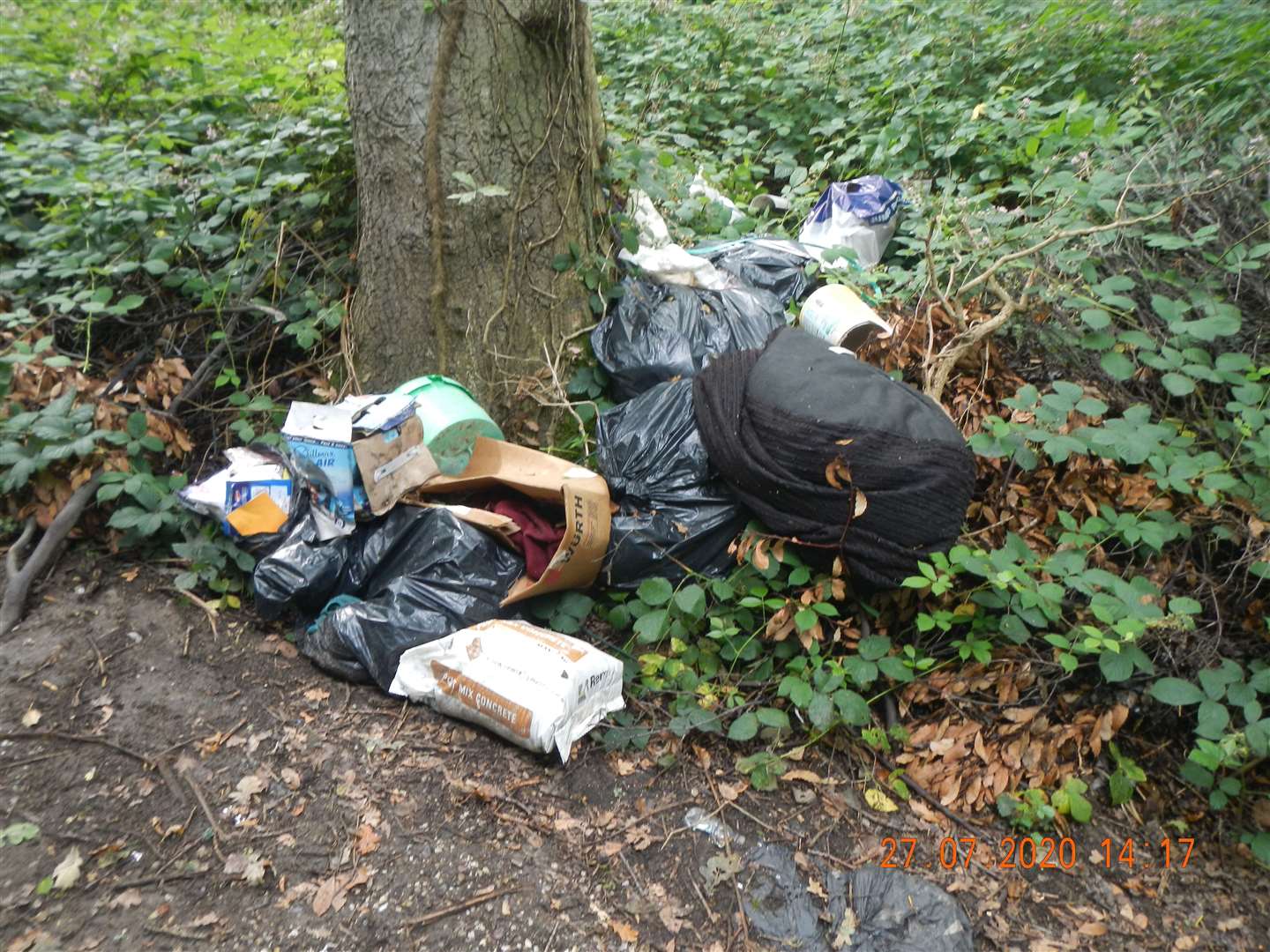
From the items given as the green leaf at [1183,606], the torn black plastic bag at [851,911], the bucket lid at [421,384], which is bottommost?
the torn black plastic bag at [851,911]

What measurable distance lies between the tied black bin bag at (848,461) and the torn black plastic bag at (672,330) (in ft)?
1.55

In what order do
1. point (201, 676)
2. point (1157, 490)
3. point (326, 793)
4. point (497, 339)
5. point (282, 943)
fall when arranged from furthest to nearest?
point (497, 339)
point (1157, 490)
point (201, 676)
point (326, 793)
point (282, 943)

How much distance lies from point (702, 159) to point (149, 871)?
3.95m

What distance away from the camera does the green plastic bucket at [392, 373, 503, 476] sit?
2.58 m

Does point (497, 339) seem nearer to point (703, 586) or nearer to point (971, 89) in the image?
point (703, 586)

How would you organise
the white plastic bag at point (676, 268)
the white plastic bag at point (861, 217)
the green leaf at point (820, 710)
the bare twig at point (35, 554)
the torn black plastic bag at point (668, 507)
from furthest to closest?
1. the white plastic bag at point (861, 217)
2. the white plastic bag at point (676, 268)
3. the torn black plastic bag at point (668, 507)
4. the bare twig at point (35, 554)
5. the green leaf at point (820, 710)

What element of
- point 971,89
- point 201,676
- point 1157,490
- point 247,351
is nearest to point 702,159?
point 971,89

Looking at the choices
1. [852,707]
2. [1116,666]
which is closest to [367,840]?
[852,707]

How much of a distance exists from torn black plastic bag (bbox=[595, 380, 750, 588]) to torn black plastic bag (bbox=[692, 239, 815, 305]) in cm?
93

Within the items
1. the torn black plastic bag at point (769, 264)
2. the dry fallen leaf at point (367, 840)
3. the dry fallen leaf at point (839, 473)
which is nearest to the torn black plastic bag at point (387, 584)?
the dry fallen leaf at point (367, 840)

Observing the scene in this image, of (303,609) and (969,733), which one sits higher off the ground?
(303,609)

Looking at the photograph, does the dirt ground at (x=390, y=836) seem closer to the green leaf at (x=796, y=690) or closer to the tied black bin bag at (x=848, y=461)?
the green leaf at (x=796, y=690)

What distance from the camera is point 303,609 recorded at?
249 cm

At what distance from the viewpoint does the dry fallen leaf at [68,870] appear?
161 cm
